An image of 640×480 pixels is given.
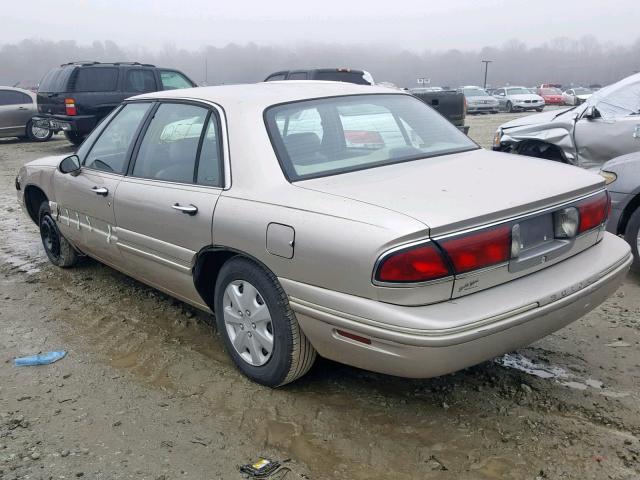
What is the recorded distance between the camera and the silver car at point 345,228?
2475 millimetres

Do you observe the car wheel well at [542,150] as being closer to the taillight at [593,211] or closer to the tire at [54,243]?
the taillight at [593,211]

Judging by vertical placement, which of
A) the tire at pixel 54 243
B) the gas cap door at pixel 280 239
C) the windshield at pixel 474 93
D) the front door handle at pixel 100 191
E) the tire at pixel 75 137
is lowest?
the windshield at pixel 474 93

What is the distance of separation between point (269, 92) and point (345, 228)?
4.53 feet

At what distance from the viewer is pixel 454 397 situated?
10.2 feet

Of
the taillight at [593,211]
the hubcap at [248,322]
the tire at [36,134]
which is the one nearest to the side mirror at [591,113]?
the taillight at [593,211]

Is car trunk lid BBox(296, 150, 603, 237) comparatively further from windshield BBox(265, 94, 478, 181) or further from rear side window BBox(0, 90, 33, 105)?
rear side window BBox(0, 90, 33, 105)

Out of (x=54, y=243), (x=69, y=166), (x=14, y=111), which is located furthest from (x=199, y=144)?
(x=14, y=111)

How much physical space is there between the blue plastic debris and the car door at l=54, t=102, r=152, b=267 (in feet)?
2.56

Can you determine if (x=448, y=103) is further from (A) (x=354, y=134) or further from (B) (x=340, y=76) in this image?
(A) (x=354, y=134)

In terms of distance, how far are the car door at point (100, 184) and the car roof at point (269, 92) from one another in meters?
0.33

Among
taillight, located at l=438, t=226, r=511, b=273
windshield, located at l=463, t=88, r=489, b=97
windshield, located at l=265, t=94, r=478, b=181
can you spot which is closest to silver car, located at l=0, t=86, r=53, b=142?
windshield, located at l=265, t=94, r=478, b=181

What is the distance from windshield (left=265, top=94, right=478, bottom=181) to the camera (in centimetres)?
319

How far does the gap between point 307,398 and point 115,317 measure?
5.94ft

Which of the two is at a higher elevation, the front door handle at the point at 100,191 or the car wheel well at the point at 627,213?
the front door handle at the point at 100,191
